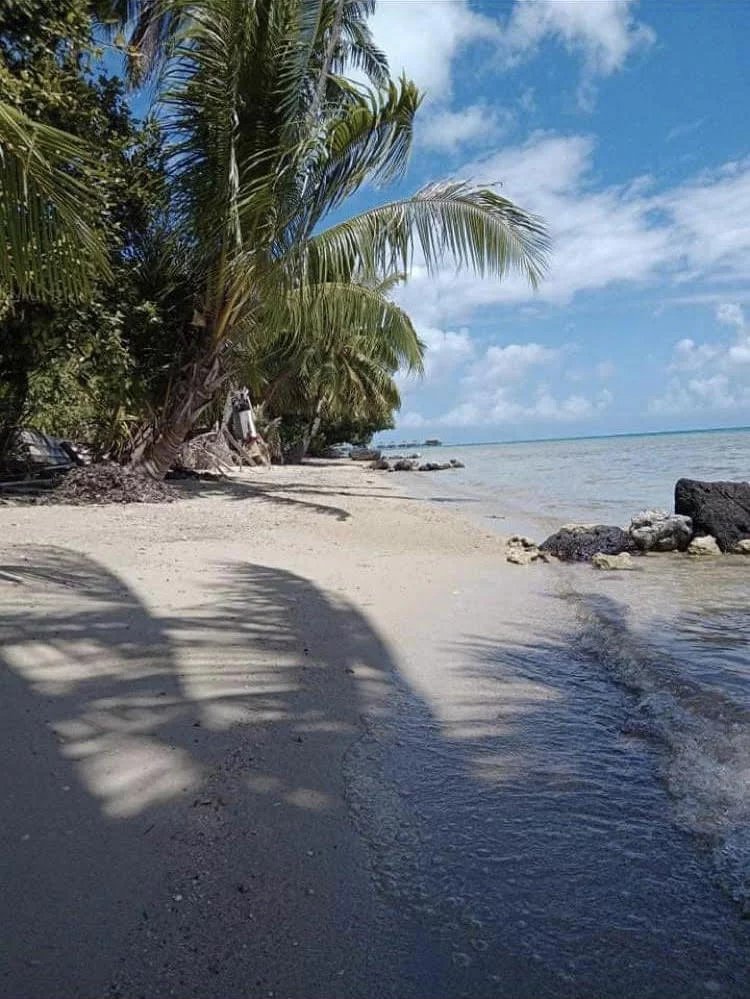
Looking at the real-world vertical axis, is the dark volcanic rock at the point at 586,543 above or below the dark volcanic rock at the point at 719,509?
below

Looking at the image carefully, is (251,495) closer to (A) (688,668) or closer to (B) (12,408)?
(B) (12,408)

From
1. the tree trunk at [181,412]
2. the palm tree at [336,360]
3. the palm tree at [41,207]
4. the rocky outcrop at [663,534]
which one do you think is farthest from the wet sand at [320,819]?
the palm tree at [336,360]

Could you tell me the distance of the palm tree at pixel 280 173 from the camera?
1012cm

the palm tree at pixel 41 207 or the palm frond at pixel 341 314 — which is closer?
the palm tree at pixel 41 207

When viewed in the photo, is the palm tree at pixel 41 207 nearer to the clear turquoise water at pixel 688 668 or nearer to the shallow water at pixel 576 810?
the shallow water at pixel 576 810

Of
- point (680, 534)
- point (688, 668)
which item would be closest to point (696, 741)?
point (688, 668)

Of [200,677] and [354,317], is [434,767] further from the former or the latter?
[354,317]

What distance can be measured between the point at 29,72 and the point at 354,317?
637 centimetres

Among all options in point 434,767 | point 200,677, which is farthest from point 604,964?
point 200,677

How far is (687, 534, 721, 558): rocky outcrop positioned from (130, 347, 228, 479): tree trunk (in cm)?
814

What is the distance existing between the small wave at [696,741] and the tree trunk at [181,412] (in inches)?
361

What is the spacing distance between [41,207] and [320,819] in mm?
3414

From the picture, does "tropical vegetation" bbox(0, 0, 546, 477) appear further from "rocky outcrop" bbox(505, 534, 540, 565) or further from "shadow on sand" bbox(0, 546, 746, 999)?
"shadow on sand" bbox(0, 546, 746, 999)

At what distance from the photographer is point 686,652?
4039mm
